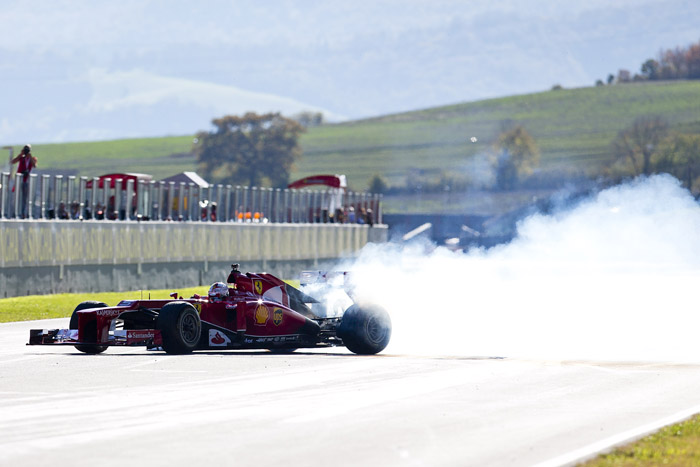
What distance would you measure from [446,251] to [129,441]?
2190 cm

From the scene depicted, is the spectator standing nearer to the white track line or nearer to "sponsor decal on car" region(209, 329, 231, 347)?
"sponsor decal on car" region(209, 329, 231, 347)

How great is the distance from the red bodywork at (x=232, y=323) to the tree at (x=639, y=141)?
12189cm

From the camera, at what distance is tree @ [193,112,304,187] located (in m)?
168

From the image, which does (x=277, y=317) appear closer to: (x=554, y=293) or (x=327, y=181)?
(x=554, y=293)

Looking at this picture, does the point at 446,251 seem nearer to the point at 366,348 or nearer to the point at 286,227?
the point at 366,348

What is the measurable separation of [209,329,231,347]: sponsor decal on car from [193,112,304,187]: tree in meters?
146

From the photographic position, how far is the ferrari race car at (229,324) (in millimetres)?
20203

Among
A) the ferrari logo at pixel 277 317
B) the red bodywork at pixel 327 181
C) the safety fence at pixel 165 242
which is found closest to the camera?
the ferrari logo at pixel 277 317

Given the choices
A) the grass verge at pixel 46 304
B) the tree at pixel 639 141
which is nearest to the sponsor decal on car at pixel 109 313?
the grass verge at pixel 46 304

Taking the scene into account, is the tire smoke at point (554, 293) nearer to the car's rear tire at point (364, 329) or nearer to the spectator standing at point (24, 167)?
the car's rear tire at point (364, 329)

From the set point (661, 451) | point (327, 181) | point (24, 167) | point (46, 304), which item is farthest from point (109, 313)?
point (327, 181)

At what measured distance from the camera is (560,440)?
1191 centimetres

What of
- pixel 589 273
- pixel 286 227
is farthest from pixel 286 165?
pixel 589 273

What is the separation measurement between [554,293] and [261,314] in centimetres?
1755
